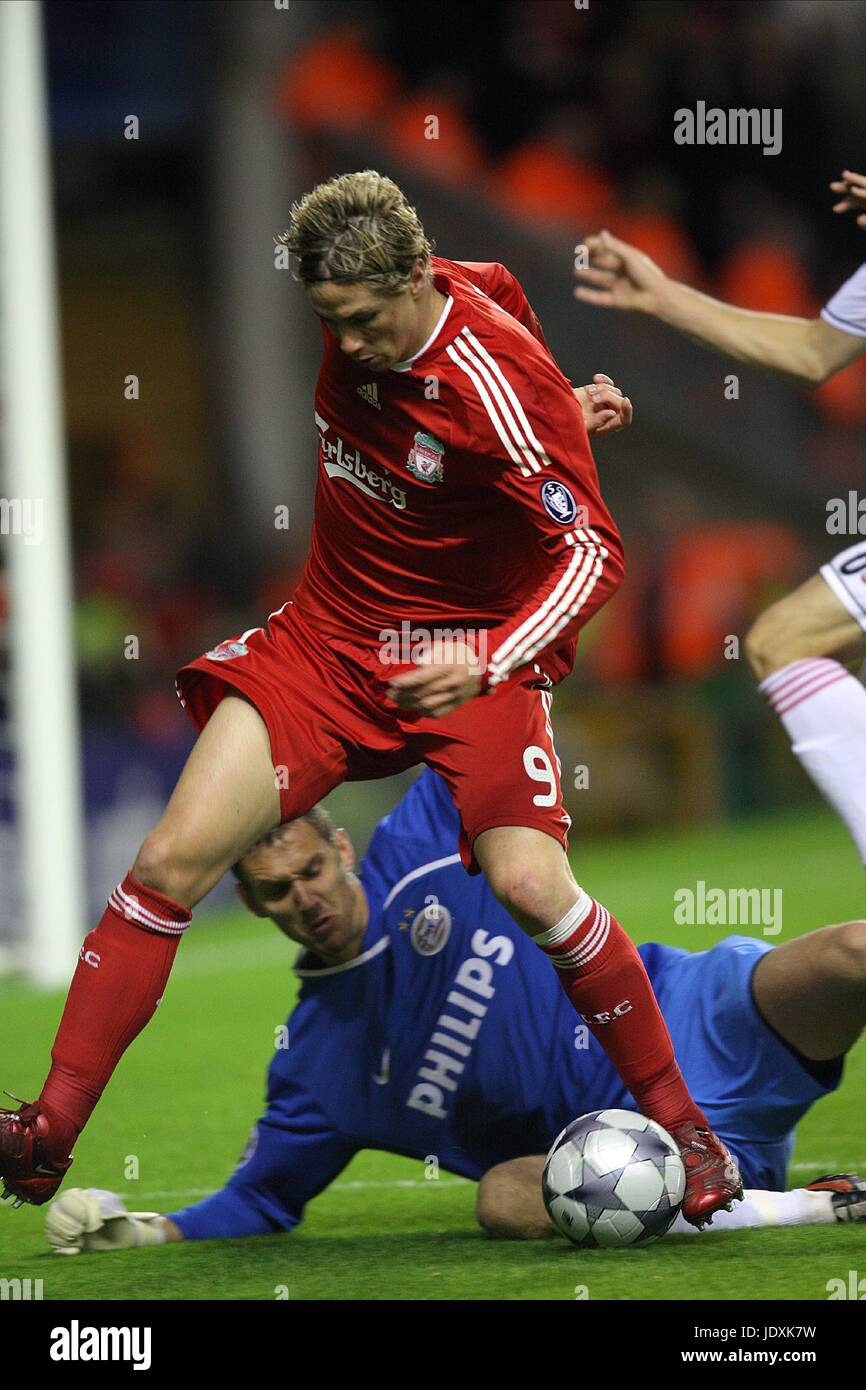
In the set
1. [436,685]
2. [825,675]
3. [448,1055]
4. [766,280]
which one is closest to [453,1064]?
[448,1055]

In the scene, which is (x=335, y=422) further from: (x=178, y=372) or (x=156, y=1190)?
(x=178, y=372)

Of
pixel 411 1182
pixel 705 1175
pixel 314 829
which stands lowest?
pixel 411 1182

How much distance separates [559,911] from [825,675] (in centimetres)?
79

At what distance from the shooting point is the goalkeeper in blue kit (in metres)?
3.72

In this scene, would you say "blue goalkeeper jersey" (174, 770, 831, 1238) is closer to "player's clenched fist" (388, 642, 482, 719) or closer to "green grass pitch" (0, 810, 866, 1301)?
"green grass pitch" (0, 810, 866, 1301)

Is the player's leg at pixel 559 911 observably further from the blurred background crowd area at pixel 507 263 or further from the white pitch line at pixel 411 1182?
the blurred background crowd area at pixel 507 263

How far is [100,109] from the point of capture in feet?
35.4

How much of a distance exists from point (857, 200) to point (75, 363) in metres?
11.0

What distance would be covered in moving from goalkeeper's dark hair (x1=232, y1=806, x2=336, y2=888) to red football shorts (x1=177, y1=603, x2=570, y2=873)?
14cm

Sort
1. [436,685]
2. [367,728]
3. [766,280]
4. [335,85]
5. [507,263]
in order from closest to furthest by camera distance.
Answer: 1. [436,685]
2. [367,728]
3. [507,263]
4. [766,280]
5. [335,85]

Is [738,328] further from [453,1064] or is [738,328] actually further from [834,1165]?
[834,1165]

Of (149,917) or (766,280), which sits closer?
(149,917)

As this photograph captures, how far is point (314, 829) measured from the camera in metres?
3.85

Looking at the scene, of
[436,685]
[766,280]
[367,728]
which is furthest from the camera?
[766,280]
